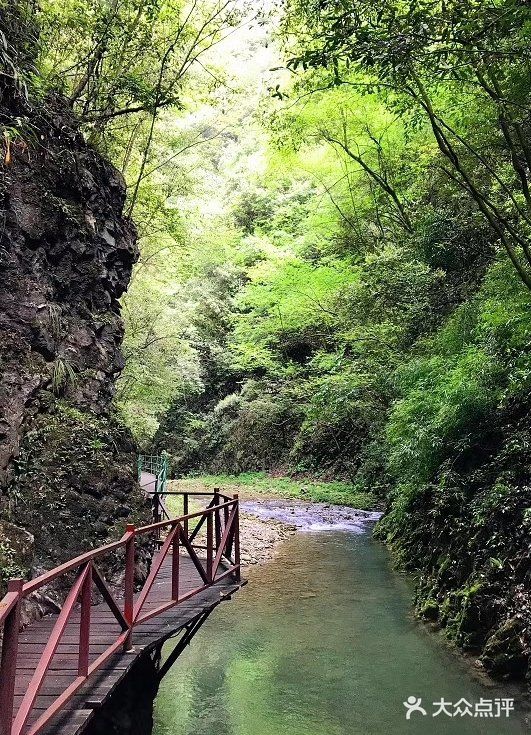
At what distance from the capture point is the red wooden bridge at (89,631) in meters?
2.84

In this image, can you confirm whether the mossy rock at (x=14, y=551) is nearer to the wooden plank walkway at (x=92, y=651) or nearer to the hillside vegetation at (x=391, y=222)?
the wooden plank walkway at (x=92, y=651)

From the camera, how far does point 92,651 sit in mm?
4453

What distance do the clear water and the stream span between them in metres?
0.01

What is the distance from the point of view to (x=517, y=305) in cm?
782

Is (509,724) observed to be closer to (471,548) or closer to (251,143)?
(471,548)

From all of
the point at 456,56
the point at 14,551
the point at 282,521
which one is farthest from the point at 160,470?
the point at 456,56

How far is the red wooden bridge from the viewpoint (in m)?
2.84

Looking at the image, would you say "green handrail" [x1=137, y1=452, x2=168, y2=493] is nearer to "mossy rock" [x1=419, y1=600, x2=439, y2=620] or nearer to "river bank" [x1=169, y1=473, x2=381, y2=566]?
"river bank" [x1=169, y1=473, x2=381, y2=566]

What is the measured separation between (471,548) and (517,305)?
3.43 m

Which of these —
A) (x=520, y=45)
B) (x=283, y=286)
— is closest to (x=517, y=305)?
(x=520, y=45)

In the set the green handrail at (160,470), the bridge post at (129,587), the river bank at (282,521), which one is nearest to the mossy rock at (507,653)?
the bridge post at (129,587)

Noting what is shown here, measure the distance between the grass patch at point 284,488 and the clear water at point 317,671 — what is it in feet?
31.4

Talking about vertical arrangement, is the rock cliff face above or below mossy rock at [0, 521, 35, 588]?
above

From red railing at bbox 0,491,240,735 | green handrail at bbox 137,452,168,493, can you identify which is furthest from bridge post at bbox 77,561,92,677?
green handrail at bbox 137,452,168,493
